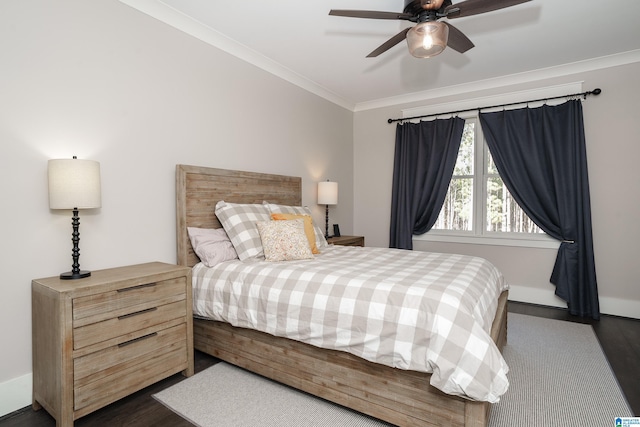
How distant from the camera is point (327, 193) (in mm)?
4145

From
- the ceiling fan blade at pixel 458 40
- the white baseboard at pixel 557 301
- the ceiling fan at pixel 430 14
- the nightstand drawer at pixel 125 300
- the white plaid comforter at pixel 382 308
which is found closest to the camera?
the white plaid comforter at pixel 382 308

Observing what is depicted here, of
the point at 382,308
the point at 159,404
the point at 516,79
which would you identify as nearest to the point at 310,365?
the point at 382,308

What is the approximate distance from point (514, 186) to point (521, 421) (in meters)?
2.85

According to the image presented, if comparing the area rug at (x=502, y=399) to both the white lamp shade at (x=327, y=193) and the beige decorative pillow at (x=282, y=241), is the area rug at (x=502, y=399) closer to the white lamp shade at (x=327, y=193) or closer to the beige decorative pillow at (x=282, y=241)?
the beige decorative pillow at (x=282, y=241)

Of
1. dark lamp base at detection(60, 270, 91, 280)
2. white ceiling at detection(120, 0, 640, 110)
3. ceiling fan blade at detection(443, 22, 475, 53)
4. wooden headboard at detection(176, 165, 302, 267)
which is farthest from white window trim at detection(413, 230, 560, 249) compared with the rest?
dark lamp base at detection(60, 270, 91, 280)

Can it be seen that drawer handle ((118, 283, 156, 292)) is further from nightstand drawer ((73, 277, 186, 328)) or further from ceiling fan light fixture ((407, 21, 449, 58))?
ceiling fan light fixture ((407, 21, 449, 58))

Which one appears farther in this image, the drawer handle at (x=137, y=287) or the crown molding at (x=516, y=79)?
the crown molding at (x=516, y=79)

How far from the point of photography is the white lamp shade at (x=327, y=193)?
4.14 metres

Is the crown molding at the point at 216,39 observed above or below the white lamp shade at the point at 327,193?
above

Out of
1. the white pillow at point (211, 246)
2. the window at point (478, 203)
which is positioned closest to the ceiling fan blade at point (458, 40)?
the window at point (478, 203)

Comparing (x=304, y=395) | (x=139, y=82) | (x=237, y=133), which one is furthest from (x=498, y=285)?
(x=139, y=82)

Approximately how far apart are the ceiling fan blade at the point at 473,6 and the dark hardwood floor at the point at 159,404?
2.40 m

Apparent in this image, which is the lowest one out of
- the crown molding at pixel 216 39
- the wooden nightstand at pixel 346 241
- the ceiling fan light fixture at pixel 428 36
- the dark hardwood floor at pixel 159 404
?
the dark hardwood floor at pixel 159 404

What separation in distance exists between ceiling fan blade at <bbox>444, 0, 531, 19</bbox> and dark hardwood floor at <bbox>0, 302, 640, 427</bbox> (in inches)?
94.4
